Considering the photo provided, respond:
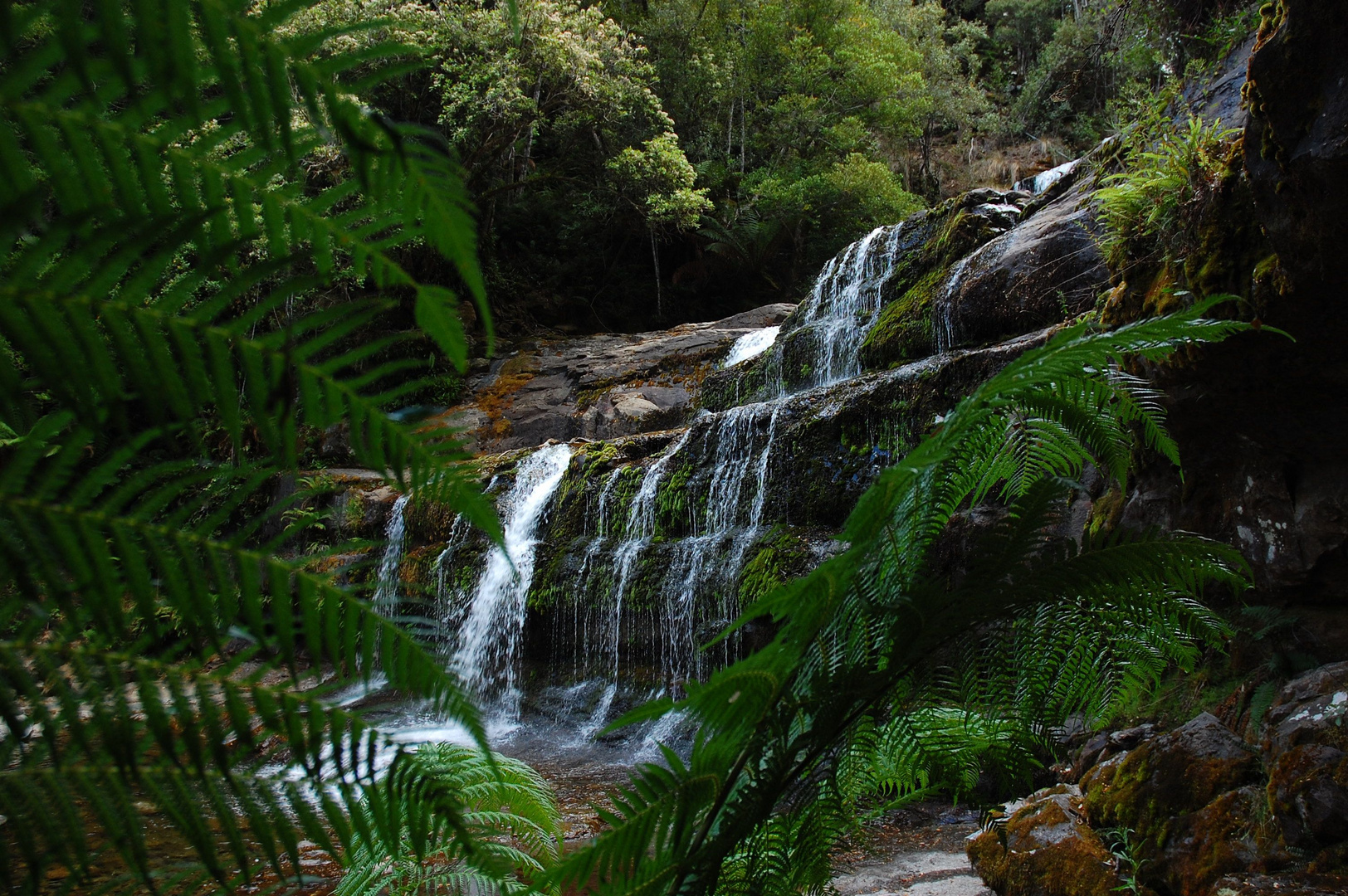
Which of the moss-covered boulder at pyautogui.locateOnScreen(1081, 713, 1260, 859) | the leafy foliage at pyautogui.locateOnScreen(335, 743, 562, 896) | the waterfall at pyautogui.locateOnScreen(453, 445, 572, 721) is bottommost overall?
the waterfall at pyautogui.locateOnScreen(453, 445, 572, 721)

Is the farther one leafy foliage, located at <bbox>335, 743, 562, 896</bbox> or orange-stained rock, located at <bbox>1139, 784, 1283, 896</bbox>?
orange-stained rock, located at <bbox>1139, 784, 1283, 896</bbox>

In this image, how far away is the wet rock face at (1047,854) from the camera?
7.69 ft

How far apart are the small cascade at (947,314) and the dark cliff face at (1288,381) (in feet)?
13.9

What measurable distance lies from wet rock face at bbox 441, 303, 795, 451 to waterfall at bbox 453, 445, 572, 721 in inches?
128

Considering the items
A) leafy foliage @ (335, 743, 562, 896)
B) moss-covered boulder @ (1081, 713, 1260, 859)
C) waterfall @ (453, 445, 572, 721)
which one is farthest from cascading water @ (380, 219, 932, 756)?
leafy foliage @ (335, 743, 562, 896)

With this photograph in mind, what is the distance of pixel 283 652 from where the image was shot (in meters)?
0.54

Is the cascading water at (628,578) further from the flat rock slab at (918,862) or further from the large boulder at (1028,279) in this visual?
the flat rock slab at (918,862)

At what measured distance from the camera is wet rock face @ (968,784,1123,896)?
234 cm

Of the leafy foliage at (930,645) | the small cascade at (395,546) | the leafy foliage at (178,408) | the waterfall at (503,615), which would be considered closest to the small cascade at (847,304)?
the waterfall at (503,615)

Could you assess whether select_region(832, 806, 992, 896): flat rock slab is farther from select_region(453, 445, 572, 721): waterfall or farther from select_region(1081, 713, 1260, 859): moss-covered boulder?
select_region(453, 445, 572, 721): waterfall

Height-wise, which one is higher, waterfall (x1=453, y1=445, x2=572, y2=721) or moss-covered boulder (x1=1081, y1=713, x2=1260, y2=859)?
moss-covered boulder (x1=1081, y1=713, x2=1260, y2=859)

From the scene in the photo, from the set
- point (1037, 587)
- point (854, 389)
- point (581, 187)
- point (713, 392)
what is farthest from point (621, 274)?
point (1037, 587)

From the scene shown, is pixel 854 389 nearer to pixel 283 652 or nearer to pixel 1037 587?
pixel 1037 587

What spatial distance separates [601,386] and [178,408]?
12689mm
